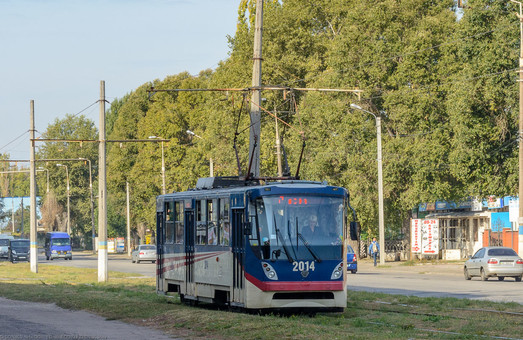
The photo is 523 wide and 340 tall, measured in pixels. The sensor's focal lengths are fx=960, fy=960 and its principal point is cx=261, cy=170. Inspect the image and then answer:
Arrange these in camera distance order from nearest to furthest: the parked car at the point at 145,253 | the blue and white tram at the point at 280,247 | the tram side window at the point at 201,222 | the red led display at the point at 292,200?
1. the blue and white tram at the point at 280,247
2. the red led display at the point at 292,200
3. the tram side window at the point at 201,222
4. the parked car at the point at 145,253

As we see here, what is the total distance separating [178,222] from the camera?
24.8 metres

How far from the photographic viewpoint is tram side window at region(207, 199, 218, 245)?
22.1m

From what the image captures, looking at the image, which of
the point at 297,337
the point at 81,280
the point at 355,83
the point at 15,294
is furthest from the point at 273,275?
the point at 355,83

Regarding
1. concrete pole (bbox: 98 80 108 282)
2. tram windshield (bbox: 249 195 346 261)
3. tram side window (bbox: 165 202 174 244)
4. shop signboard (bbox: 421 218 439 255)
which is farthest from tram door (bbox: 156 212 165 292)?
shop signboard (bbox: 421 218 439 255)

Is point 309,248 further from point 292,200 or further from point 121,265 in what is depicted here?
point 121,265

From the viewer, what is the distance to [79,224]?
452ft

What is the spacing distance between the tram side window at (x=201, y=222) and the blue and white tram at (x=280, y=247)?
0.65 meters

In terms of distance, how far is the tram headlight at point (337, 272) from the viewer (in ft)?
65.5

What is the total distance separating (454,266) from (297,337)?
39.2m

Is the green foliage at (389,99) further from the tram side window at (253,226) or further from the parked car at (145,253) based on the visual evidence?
the tram side window at (253,226)

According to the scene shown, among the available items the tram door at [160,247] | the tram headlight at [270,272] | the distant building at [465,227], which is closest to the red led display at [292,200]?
the tram headlight at [270,272]

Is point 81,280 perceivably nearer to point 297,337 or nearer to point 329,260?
point 329,260

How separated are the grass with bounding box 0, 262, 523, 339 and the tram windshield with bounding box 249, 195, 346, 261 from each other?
1.33 meters

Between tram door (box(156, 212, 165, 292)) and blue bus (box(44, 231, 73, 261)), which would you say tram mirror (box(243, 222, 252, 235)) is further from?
blue bus (box(44, 231, 73, 261))
